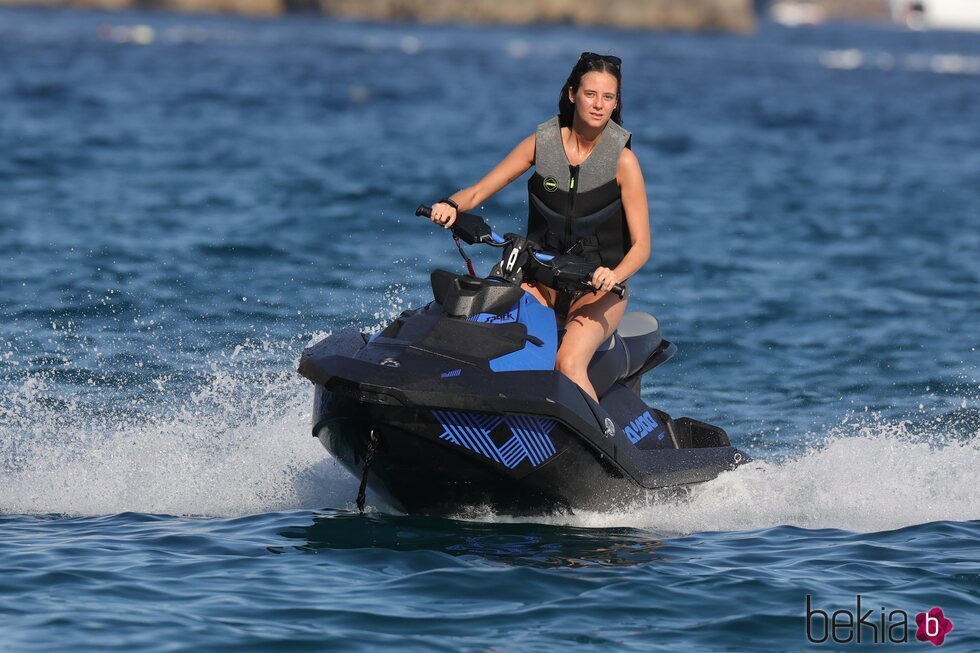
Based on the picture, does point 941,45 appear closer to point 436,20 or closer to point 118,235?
point 436,20

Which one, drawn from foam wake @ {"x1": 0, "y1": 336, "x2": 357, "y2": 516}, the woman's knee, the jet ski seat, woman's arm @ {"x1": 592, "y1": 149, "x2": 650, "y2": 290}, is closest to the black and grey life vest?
woman's arm @ {"x1": 592, "y1": 149, "x2": 650, "y2": 290}

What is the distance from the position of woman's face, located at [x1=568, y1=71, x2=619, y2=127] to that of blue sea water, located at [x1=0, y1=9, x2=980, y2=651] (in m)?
1.81

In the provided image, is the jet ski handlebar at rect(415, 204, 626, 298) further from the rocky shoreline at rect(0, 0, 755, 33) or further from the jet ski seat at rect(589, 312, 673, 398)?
the rocky shoreline at rect(0, 0, 755, 33)

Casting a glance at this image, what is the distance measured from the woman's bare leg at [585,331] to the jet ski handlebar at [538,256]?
7.7 inches

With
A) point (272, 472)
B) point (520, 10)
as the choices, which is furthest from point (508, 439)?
point (520, 10)

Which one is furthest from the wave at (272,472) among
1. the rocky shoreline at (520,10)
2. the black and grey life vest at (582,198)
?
the rocky shoreline at (520,10)

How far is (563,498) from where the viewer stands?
6410 millimetres

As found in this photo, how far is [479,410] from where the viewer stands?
234 inches

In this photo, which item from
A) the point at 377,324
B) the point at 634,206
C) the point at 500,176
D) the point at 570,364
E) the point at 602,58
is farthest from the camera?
the point at 377,324

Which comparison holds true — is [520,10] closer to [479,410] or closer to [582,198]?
[582,198]

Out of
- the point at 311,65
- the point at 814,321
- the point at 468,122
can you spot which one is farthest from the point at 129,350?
the point at 311,65

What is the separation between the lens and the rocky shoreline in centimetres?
7719

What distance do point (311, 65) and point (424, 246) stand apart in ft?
89.9

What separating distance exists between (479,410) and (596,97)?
64.7 inches
